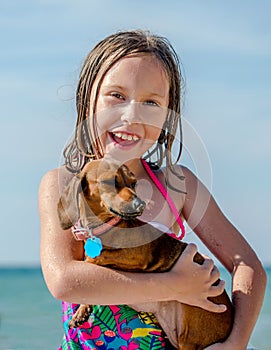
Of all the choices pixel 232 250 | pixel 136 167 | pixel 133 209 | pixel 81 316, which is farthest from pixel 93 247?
pixel 232 250

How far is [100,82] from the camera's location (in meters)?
3.93

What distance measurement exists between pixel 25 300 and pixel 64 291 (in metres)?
24.7

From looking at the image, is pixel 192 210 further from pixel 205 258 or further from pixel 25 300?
pixel 25 300

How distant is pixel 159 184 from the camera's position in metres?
4.04

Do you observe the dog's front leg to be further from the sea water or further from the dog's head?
the sea water

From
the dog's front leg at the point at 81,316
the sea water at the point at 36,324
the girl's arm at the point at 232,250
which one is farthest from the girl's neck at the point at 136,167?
the sea water at the point at 36,324

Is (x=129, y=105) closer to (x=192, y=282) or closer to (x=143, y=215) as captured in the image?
(x=143, y=215)

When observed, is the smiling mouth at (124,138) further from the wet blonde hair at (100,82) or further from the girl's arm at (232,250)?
the girl's arm at (232,250)

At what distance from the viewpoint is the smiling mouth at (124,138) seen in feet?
12.6

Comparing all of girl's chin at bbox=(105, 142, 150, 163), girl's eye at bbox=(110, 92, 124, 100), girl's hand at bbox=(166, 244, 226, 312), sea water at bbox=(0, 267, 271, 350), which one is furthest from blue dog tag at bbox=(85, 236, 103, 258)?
sea water at bbox=(0, 267, 271, 350)

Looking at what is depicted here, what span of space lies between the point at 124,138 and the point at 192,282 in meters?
0.77

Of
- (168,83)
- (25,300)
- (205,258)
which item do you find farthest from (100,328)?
(25,300)

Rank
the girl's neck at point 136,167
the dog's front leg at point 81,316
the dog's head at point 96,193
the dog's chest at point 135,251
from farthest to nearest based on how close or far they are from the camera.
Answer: the girl's neck at point 136,167, the dog's front leg at point 81,316, the dog's chest at point 135,251, the dog's head at point 96,193

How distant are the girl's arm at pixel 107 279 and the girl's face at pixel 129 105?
1.48ft
